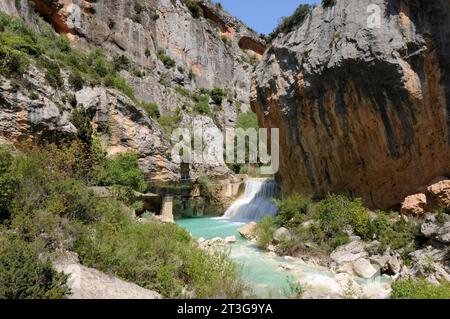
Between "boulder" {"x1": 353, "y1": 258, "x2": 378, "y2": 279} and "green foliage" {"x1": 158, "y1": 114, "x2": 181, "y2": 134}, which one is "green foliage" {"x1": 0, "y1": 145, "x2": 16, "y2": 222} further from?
"green foliage" {"x1": 158, "y1": 114, "x2": 181, "y2": 134}

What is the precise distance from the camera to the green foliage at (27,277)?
5.52m

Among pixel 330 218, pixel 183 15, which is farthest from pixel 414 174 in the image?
pixel 183 15

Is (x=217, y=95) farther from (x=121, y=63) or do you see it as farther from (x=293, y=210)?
(x=293, y=210)

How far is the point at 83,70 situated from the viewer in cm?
2567

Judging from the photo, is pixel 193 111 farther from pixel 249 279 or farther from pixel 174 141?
pixel 249 279

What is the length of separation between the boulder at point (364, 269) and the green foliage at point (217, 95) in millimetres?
34161

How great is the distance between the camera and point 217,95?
42.7m

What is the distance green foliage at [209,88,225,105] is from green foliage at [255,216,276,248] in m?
28.8

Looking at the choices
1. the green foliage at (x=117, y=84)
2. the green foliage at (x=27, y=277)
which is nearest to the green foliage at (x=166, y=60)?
the green foliage at (x=117, y=84)

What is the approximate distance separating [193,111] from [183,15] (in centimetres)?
1478

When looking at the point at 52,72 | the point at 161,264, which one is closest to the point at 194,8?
the point at 52,72

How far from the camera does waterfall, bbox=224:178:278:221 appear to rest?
77.8ft

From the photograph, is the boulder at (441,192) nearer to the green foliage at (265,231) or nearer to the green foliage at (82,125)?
the green foliage at (265,231)

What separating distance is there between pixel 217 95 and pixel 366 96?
30.1 metres
